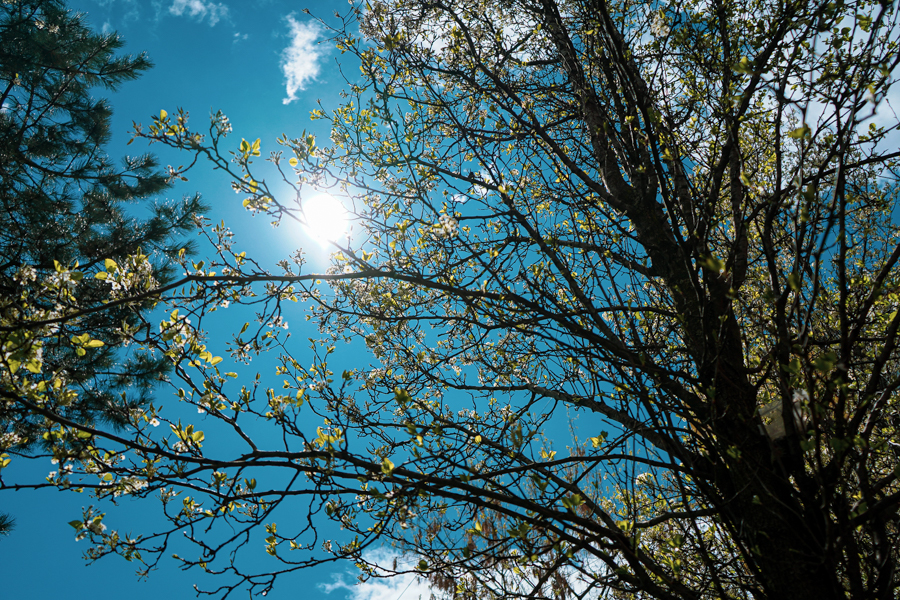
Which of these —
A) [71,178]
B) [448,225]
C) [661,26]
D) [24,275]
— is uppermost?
[71,178]

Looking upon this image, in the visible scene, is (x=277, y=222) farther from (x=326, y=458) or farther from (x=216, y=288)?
(x=326, y=458)

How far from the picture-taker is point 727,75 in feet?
9.87

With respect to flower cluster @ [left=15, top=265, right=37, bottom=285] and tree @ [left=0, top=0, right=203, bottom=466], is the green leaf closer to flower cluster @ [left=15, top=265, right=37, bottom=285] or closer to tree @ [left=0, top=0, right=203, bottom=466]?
flower cluster @ [left=15, top=265, right=37, bottom=285]

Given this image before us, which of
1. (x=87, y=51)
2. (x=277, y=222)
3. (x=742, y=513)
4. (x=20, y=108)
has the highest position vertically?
(x=87, y=51)

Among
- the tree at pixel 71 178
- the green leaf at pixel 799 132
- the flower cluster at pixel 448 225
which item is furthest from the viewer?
the tree at pixel 71 178

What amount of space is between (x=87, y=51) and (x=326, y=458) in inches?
Answer: 392

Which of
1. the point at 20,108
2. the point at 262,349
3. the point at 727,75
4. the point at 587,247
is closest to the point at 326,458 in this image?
the point at 262,349

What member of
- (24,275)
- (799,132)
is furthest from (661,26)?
(24,275)

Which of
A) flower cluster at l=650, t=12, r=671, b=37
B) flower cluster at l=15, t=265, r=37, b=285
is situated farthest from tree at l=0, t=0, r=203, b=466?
flower cluster at l=650, t=12, r=671, b=37

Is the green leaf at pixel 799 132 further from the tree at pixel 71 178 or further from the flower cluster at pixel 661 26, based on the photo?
the tree at pixel 71 178

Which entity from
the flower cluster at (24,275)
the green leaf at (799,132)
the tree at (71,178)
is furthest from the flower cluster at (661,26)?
the tree at (71,178)

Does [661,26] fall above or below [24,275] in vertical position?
above

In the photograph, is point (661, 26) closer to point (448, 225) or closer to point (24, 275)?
point (448, 225)

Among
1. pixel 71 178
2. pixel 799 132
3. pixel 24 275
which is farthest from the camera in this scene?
Answer: pixel 71 178
